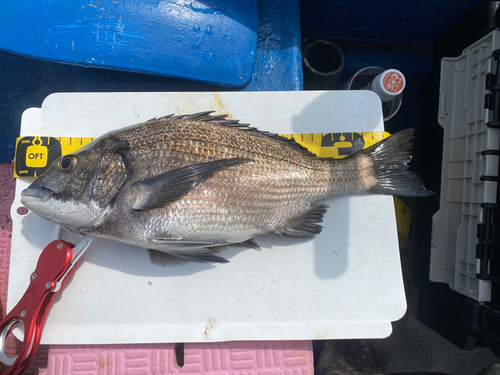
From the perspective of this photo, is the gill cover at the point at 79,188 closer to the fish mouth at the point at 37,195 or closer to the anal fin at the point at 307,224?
the fish mouth at the point at 37,195

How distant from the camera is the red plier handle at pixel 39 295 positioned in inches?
57.3

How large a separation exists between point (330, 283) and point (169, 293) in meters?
0.93

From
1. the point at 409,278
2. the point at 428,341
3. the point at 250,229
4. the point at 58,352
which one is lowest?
the point at 428,341

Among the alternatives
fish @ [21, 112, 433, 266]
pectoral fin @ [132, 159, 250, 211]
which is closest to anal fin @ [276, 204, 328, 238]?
fish @ [21, 112, 433, 266]

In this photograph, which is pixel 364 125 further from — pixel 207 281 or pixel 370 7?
pixel 207 281

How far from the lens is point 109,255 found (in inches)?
65.4

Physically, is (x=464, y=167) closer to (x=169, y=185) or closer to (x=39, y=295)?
(x=169, y=185)

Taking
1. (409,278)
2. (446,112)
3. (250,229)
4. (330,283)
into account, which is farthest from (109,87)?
(409,278)

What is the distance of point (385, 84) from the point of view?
66.4 inches

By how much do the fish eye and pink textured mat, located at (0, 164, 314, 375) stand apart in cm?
103

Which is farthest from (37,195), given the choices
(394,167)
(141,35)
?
(394,167)

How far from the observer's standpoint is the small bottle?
5.48 ft

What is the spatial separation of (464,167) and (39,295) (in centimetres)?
253

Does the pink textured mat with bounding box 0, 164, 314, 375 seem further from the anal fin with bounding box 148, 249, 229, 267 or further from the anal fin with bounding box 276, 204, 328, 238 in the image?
the anal fin with bounding box 276, 204, 328, 238
